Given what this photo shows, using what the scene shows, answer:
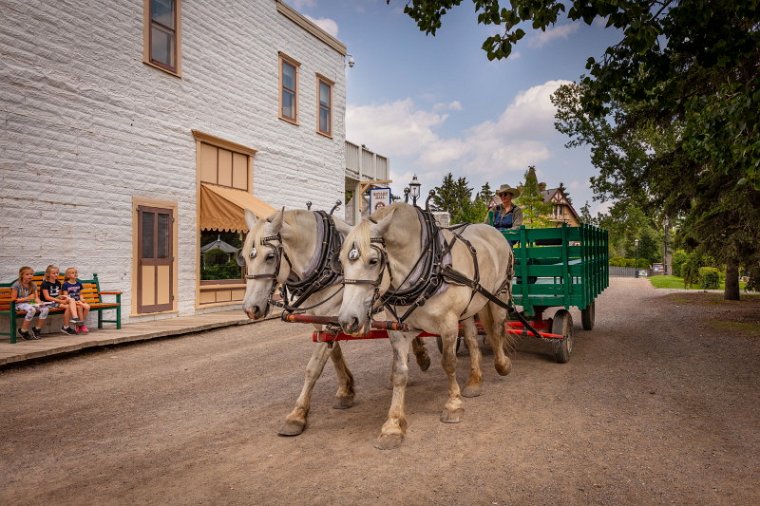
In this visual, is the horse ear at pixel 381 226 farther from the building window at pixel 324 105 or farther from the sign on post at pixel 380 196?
the building window at pixel 324 105

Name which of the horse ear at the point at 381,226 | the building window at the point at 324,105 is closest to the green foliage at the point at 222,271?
the building window at the point at 324,105

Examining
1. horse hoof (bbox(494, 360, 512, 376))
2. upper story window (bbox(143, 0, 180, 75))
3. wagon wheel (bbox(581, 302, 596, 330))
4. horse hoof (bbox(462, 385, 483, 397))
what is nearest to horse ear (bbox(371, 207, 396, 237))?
horse hoof (bbox(462, 385, 483, 397))

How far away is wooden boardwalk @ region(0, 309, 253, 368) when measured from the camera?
7199 mm

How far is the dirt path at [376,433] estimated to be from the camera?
319 centimetres

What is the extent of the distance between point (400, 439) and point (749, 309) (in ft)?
46.5

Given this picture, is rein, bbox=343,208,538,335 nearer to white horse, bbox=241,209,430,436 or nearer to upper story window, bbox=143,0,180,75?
white horse, bbox=241,209,430,436

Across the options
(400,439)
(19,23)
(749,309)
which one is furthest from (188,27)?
(749,309)

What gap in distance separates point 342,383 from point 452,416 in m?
1.15

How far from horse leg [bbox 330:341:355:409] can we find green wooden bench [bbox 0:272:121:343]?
235 inches

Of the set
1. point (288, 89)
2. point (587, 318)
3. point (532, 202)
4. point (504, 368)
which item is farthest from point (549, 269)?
point (532, 202)

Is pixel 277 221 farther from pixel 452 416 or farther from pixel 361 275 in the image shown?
pixel 452 416

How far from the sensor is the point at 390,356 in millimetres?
7371

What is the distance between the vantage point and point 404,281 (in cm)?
415

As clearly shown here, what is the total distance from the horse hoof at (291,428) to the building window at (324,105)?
44.3 feet
